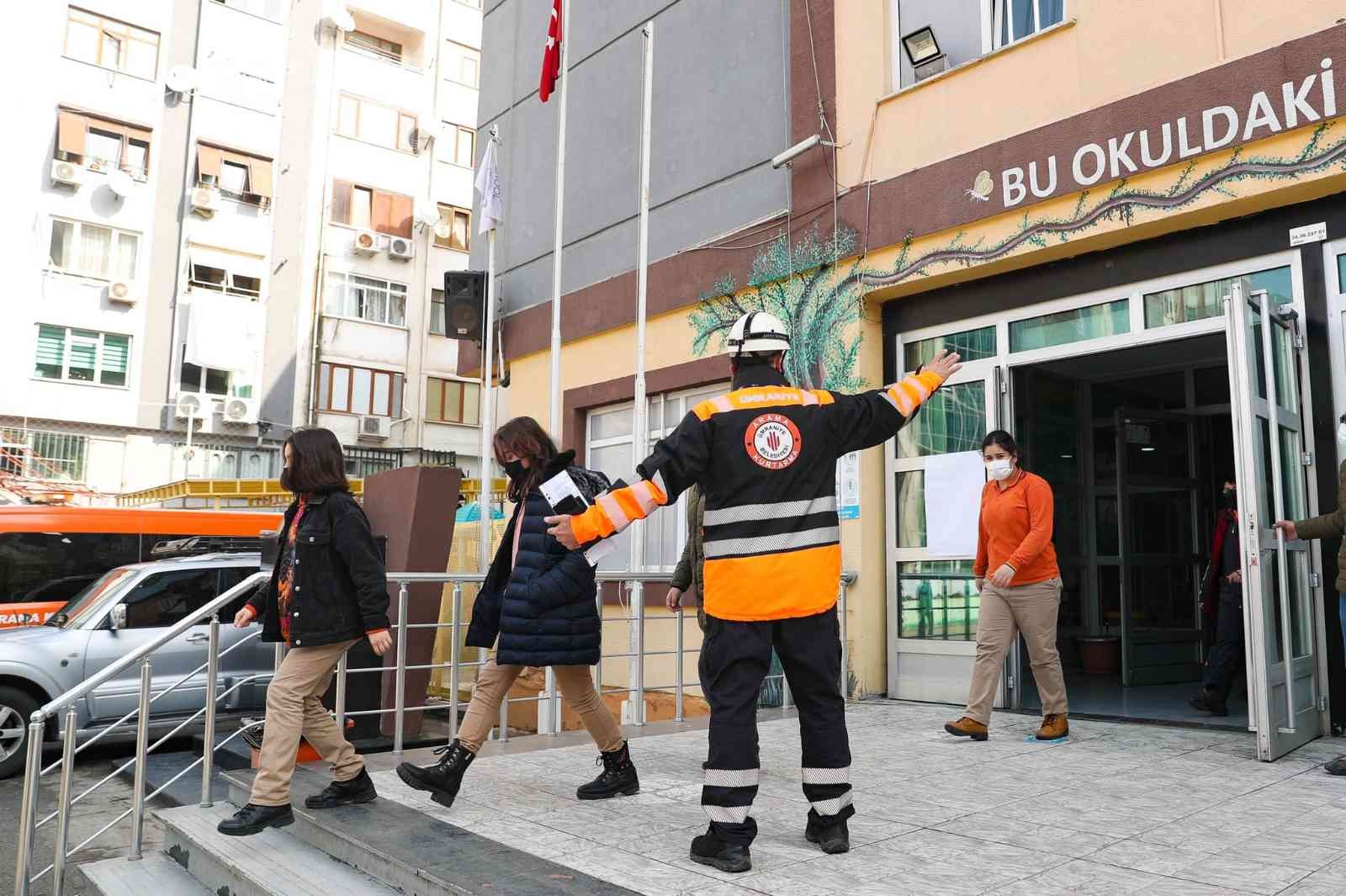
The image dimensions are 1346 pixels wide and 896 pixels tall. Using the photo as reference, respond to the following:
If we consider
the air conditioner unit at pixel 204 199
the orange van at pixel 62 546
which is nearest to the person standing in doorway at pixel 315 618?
the orange van at pixel 62 546

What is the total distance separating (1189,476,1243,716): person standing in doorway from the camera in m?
7.11

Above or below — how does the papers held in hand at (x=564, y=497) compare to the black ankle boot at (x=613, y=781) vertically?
above

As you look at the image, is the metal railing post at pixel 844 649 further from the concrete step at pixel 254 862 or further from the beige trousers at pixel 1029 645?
the concrete step at pixel 254 862

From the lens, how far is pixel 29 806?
445 cm

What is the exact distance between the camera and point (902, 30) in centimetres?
869

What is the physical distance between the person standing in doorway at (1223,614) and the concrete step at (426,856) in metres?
5.28

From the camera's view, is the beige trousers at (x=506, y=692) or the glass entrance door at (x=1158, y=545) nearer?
the beige trousers at (x=506, y=692)

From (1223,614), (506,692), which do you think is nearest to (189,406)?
(506,692)

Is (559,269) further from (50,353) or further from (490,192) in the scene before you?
(50,353)

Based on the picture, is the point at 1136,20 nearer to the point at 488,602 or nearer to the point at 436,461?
the point at 488,602

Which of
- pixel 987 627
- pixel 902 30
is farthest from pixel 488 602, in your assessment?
pixel 902 30

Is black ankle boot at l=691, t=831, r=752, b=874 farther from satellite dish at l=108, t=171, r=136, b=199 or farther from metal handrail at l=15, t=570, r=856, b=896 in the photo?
satellite dish at l=108, t=171, r=136, b=199

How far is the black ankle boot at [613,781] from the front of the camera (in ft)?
15.8

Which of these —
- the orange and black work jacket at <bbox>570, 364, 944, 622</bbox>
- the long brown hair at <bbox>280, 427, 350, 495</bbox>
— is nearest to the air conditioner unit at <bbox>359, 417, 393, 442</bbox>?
the long brown hair at <bbox>280, 427, 350, 495</bbox>
